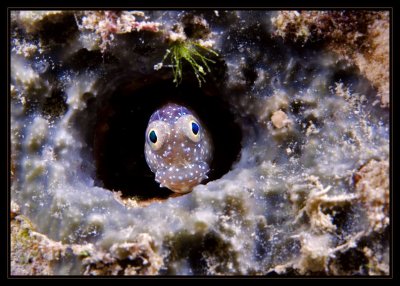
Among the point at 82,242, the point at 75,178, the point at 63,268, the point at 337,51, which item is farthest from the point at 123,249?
the point at 337,51

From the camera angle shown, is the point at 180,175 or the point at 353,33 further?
the point at 180,175

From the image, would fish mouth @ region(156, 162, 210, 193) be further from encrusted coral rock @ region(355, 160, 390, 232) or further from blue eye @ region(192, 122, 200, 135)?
encrusted coral rock @ region(355, 160, 390, 232)

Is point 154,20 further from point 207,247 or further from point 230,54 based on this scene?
point 207,247

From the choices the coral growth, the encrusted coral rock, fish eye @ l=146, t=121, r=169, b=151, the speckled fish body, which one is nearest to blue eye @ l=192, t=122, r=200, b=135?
the speckled fish body

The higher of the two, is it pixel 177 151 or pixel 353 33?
pixel 353 33

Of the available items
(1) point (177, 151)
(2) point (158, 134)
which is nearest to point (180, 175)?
(1) point (177, 151)

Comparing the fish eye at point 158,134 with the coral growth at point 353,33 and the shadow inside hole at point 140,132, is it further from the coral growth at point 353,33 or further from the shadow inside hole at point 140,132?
the coral growth at point 353,33

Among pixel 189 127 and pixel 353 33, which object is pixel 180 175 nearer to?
pixel 189 127
